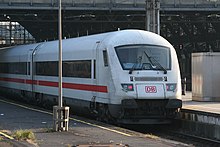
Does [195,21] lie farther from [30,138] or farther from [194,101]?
[30,138]

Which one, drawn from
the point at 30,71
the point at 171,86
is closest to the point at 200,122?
the point at 171,86

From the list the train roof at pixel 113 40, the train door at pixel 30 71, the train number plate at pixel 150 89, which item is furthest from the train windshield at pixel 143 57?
the train door at pixel 30 71

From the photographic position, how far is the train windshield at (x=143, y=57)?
16.6 meters

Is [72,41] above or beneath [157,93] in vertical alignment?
above

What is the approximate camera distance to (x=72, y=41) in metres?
21.3

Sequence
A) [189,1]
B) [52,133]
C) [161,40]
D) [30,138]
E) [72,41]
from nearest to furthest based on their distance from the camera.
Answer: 1. [30,138]
2. [52,133]
3. [161,40]
4. [72,41]
5. [189,1]

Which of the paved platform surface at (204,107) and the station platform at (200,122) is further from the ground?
the paved platform surface at (204,107)

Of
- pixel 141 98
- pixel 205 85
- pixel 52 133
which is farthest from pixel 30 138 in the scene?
pixel 205 85

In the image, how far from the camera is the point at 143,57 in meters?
16.8

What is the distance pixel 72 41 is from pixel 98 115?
4545mm

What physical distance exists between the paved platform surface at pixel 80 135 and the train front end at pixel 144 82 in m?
1.19

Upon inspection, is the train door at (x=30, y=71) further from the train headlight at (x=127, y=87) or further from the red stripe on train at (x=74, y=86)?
the train headlight at (x=127, y=87)

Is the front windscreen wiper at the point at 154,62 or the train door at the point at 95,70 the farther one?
the train door at the point at 95,70

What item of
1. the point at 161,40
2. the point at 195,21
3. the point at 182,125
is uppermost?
the point at 195,21
